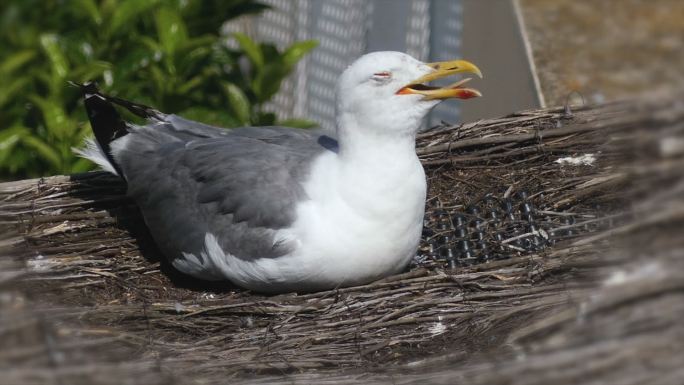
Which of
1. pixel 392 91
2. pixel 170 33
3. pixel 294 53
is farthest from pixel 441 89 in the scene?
pixel 170 33

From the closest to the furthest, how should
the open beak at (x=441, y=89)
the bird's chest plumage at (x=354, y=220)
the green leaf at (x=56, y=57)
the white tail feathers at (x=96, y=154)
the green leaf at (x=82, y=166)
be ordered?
the open beak at (x=441, y=89) → the bird's chest plumage at (x=354, y=220) → the white tail feathers at (x=96, y=154) → the green leaf at (x=82, y=166) → the green leaf at (x=56, y=57)

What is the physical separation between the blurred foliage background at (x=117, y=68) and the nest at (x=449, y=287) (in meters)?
0.96

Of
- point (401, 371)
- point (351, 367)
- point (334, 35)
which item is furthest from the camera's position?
point (334, 35)

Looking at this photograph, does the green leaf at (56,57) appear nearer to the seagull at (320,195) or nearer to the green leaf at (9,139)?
the green leaf at (9,139)

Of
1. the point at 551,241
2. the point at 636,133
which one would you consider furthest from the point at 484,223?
the point at 636,133

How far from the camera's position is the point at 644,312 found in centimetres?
221

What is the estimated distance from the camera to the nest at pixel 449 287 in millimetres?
2232

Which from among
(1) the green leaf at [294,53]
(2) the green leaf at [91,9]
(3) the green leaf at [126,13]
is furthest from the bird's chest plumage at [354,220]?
(2) the green leaf at [91,9]

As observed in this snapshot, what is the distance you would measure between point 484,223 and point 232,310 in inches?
42.9

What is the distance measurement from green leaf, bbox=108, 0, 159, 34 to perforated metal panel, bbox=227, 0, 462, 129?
780 mm

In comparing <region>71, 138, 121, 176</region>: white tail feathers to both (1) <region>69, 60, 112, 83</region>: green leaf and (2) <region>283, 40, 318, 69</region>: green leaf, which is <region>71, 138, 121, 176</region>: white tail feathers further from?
(2) <region>283, 40, 318, 69</region>: green leaf

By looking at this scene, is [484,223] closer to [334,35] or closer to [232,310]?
[232,310]

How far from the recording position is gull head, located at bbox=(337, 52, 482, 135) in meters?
3.78

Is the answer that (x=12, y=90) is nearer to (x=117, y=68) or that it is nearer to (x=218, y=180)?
(x=117, y=68)
